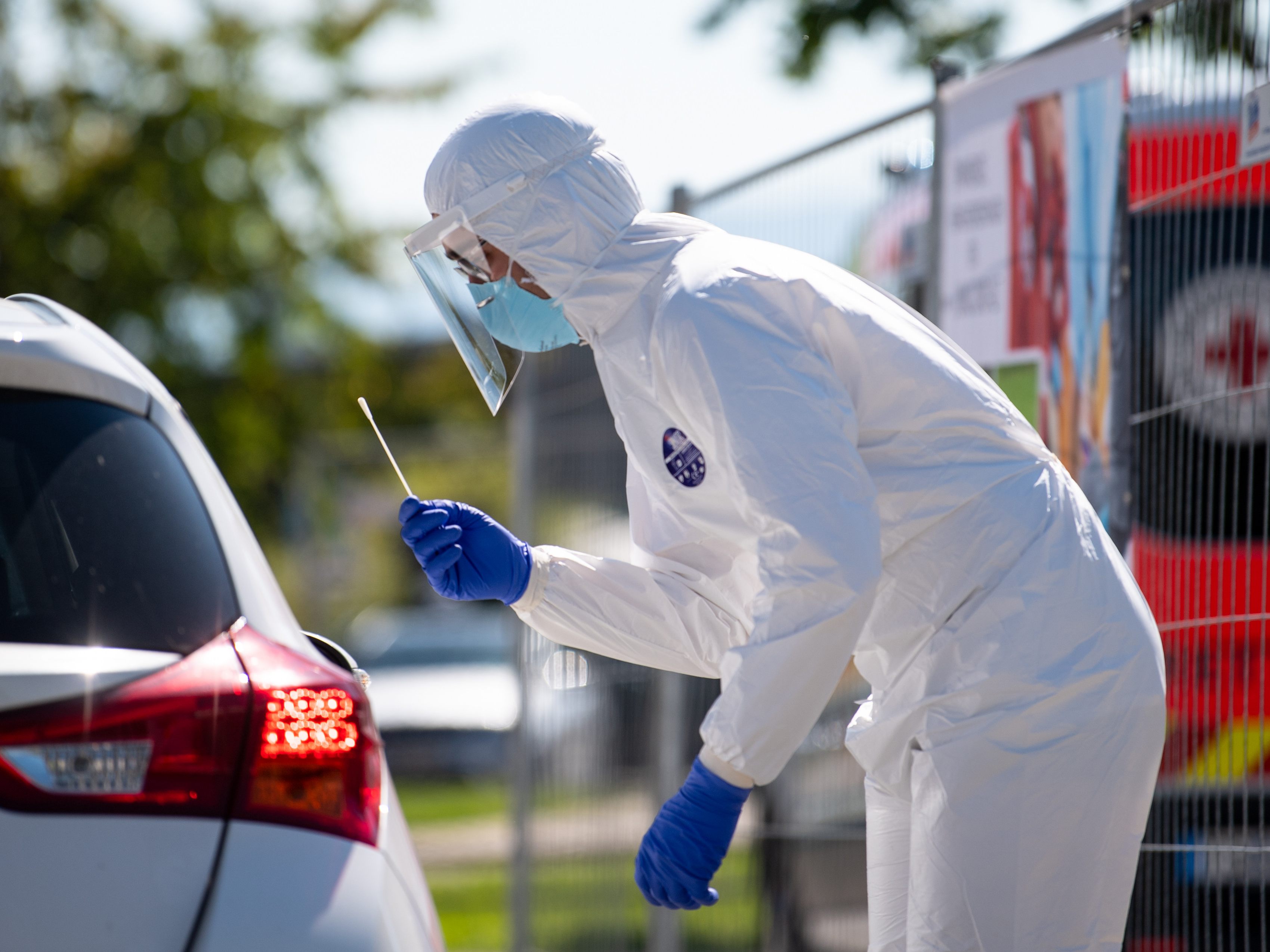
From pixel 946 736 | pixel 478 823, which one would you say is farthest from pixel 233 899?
pixel 478 823

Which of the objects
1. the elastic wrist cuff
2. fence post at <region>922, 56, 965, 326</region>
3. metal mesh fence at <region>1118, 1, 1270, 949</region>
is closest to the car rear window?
the elastic wrist cuff

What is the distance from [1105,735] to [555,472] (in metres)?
3.96

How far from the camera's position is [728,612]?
2.51 metres

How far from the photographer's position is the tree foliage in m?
5.79

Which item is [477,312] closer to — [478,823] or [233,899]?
[233,899]

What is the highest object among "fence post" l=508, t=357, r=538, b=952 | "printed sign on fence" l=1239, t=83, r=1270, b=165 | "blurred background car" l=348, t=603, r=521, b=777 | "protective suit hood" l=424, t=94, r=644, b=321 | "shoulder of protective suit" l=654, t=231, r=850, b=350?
"printed sign on fence" l=1239, t=83, r=1270, b=165

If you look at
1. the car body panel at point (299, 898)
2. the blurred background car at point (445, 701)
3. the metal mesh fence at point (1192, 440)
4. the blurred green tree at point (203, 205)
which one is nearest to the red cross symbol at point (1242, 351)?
the metal mesh fence at point (1192, 440)

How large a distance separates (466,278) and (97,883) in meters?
1.22

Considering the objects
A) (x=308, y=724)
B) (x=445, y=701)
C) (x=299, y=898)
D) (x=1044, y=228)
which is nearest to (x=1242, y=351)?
(x=1044, y=228)

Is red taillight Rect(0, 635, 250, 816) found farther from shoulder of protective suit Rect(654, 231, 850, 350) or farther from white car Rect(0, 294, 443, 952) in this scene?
shoulder of protective suit Rect(654, 231, 850, 350)

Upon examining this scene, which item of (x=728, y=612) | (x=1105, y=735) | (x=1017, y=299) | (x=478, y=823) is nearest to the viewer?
(x=1105, y=735)

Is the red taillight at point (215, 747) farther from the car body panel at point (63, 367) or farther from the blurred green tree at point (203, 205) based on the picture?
the blurred green tree at point (203, 205)

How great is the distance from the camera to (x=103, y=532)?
2043 mm

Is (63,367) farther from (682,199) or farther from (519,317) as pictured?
(682,199)
